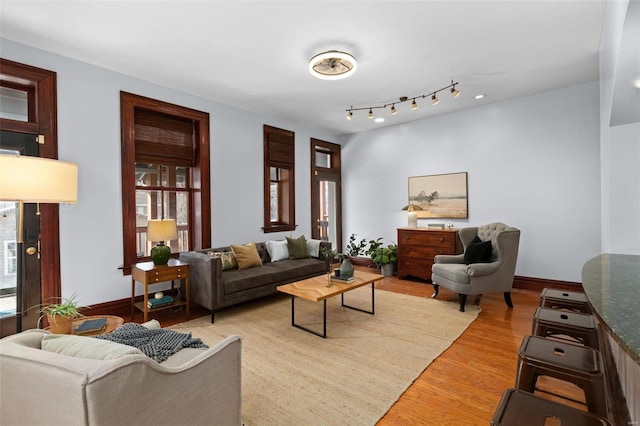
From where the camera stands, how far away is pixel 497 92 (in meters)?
4.47

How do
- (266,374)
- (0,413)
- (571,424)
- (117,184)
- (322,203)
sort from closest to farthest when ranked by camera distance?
(571,424), (0,413), (266,374), (117,184), (322,203)

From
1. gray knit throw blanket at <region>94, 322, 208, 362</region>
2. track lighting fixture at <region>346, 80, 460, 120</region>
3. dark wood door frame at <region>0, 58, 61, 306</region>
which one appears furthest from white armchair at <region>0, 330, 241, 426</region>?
track lighting fixture at <region>346, 80, 460, 120</region>

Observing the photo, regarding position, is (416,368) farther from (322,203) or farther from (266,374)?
(322,203)

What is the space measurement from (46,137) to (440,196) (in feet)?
18.4

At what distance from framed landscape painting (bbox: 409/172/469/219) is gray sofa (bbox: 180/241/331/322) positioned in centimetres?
259

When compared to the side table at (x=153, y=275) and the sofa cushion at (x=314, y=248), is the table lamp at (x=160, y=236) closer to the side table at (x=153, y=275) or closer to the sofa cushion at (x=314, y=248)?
the side table at (x=153, y=275)

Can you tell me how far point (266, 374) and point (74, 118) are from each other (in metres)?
3.42

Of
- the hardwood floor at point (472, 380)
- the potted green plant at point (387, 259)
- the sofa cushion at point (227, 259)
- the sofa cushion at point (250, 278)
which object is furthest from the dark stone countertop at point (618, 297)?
the potted green plant at point (387, 259)

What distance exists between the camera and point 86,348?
116 cm

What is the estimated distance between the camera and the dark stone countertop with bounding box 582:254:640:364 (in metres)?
0.68

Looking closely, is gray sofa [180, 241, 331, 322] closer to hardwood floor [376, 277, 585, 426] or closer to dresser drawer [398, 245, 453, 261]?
dresser drawer [398, 245, 453, 261]

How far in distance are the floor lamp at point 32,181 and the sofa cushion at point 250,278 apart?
184 centimetres

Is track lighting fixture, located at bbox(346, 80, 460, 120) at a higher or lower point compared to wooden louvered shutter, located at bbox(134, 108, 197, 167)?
higher

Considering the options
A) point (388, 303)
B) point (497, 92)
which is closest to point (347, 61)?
point (497, 92)
